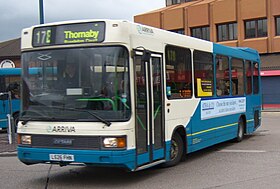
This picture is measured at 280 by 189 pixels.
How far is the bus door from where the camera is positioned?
27.4 ft

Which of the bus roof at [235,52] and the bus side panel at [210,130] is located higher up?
the bus roof at [235,52]

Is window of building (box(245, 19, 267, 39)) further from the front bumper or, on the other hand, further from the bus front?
the front bumper

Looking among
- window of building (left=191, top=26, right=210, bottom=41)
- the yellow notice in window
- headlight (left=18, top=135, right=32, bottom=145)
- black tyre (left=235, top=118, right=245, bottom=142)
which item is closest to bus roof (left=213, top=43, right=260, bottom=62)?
the yellow notice in window

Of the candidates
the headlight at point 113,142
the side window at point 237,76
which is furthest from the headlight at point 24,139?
the side window at point 237,76

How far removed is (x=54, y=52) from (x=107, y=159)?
2.18 m

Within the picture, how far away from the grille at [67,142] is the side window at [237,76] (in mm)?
6522

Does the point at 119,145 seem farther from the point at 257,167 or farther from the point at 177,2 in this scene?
the point at 177,2

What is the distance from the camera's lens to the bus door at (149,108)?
27.4 ft

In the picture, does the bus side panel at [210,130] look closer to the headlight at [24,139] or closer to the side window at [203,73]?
the side window at [203,73]

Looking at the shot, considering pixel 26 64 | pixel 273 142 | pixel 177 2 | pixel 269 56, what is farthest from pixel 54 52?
pixel 177 2

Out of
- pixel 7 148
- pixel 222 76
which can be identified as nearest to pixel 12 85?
pixel 7 148

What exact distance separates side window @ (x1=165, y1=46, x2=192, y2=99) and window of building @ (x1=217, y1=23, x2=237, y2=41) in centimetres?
3279

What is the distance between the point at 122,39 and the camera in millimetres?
8055

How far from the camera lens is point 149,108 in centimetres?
873
